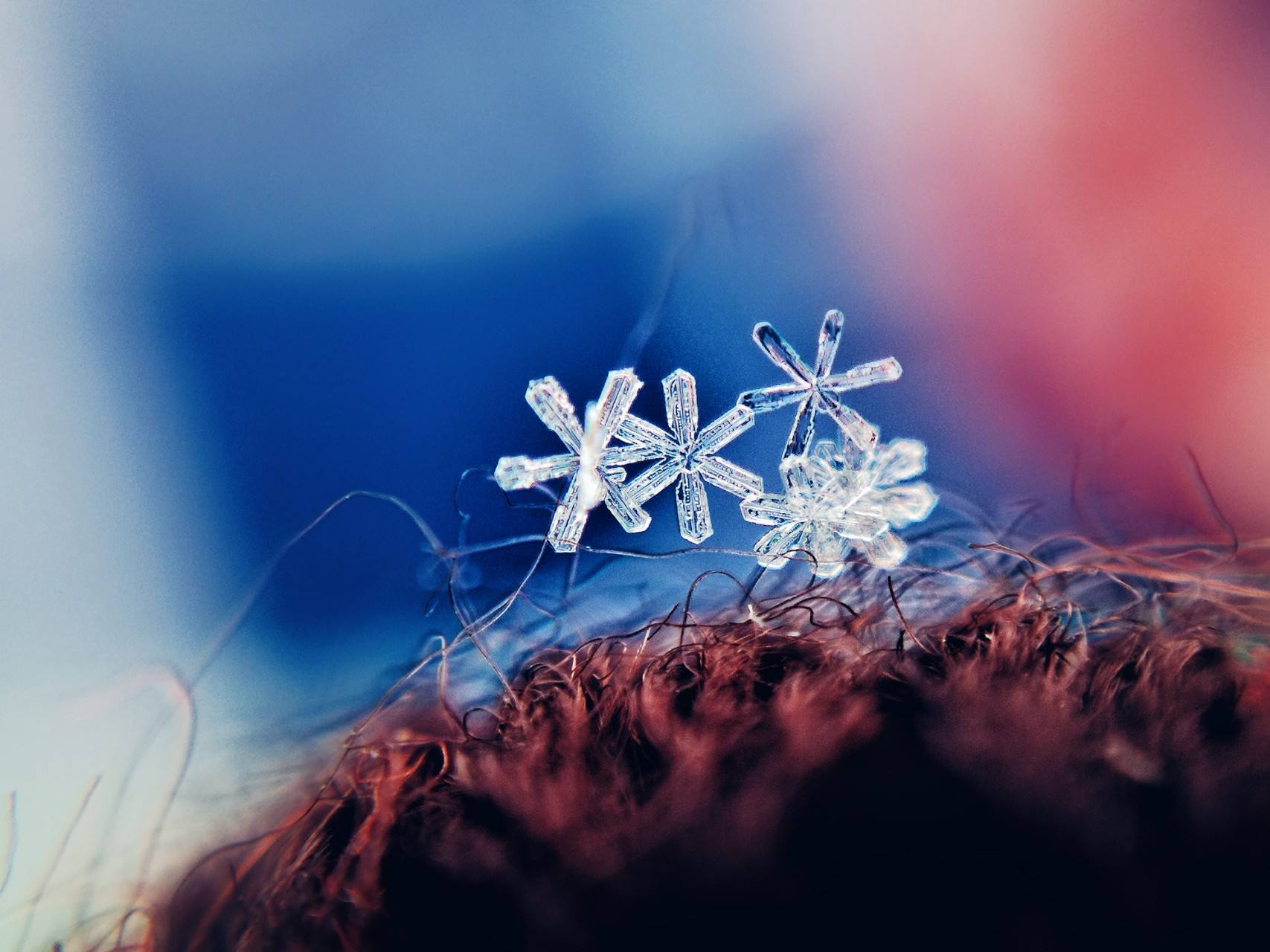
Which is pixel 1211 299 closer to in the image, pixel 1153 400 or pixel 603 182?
pixel 1153 400

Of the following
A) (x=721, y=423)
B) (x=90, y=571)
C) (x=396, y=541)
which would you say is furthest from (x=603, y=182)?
(x=90, y=571)

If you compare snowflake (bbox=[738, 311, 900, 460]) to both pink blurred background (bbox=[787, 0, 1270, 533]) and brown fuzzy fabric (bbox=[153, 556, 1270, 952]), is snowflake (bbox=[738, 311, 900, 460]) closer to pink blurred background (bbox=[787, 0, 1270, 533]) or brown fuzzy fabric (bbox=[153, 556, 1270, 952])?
pink blurred background (bbox=[787, 0, 1270, 533])

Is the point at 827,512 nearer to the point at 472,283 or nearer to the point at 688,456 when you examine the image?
the point at 688,456

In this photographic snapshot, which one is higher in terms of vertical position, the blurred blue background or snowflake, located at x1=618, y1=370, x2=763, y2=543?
the blurred blue background

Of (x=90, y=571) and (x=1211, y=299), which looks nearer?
(x=90, y=571)

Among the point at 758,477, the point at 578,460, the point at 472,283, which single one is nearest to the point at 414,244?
the point at 472,283

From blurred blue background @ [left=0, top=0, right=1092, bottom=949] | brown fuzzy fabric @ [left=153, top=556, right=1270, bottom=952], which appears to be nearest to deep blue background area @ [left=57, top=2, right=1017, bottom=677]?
blurred blue background @ [left=0, top=0, right=1092, bottom=949]
